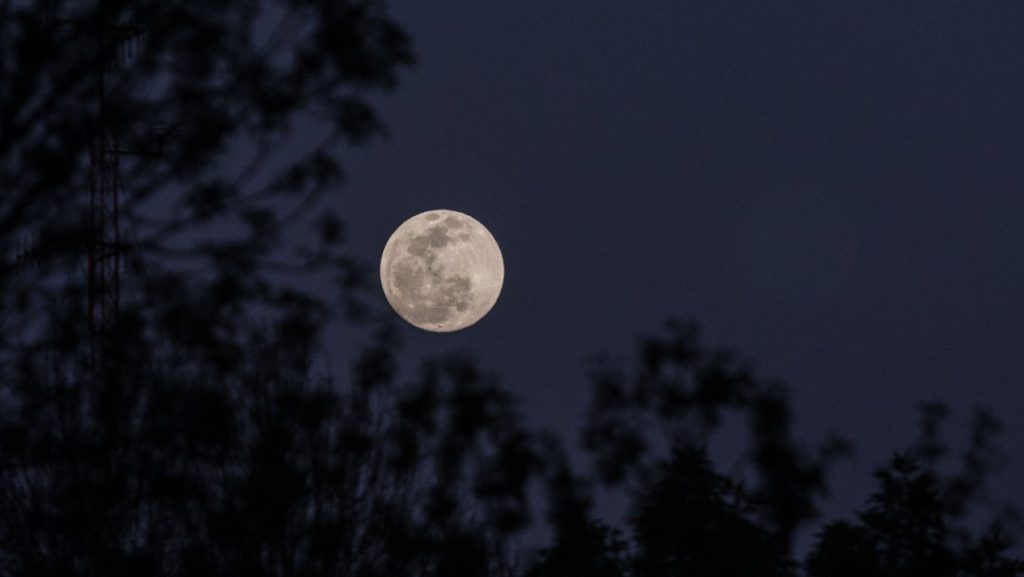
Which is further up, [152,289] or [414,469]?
[414,469]

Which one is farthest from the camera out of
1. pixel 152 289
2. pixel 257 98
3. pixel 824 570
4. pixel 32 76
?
pixel 824 570

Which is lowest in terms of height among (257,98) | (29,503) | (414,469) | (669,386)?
(29,503)

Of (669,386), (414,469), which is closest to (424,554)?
(414,469)

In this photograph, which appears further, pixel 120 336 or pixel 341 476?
pixel 341 476

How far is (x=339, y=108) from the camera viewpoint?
34.6 feet

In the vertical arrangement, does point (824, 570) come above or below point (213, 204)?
above

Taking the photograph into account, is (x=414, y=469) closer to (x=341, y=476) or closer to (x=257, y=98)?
(x=341, y=476)

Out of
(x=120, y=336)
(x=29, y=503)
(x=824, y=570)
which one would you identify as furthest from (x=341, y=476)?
(x=824, y=570)

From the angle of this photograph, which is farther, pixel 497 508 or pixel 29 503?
pixel 497 508

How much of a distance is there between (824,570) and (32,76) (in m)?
22.2

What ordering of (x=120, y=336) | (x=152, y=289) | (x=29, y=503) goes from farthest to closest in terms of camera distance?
(x=29, y=503) → (x=120, y=336) → (x=152, y=289)

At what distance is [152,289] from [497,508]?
11.6 meters

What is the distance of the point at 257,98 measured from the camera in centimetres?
1024

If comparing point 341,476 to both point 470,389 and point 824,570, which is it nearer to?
point 470,389
